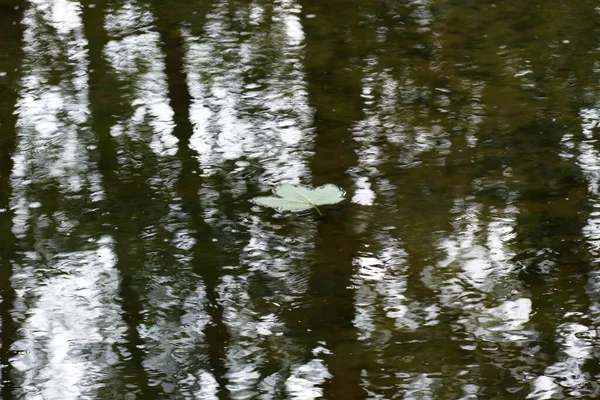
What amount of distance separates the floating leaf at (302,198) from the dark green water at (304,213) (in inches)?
1.1

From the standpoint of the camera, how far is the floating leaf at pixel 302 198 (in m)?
1.89

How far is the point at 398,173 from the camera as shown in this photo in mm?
2014

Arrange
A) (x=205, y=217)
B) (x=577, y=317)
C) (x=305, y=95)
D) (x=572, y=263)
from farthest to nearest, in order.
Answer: (x=305, y=95) → (x=205, y=217) → (x=572, y=263) → (x=577, y=317)

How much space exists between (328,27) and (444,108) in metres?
0.67

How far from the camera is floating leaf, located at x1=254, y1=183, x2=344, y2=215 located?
6.21 ft

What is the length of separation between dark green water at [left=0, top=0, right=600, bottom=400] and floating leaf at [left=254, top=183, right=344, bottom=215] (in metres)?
0.03

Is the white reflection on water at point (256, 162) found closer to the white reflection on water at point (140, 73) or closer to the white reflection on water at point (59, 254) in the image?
the white reflection on water at point (140, 73)

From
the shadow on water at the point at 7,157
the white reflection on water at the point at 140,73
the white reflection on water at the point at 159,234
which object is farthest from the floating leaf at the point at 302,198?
the shadow on water at the point at 7,157

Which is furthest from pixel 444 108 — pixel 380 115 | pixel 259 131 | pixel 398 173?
pixel 259 131

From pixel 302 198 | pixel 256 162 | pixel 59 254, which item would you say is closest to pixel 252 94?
pixel 256 162

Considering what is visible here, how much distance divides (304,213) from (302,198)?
37 millimetres

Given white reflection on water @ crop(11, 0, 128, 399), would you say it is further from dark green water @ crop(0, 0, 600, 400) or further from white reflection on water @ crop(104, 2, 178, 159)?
white reflection on water @ crop(104, 2, 178, 159)

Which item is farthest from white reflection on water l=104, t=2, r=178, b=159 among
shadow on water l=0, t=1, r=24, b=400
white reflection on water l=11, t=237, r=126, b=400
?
white reflection on water l=11, t=237, r=126, b=400

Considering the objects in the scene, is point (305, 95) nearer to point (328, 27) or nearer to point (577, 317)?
point (328, 27)
